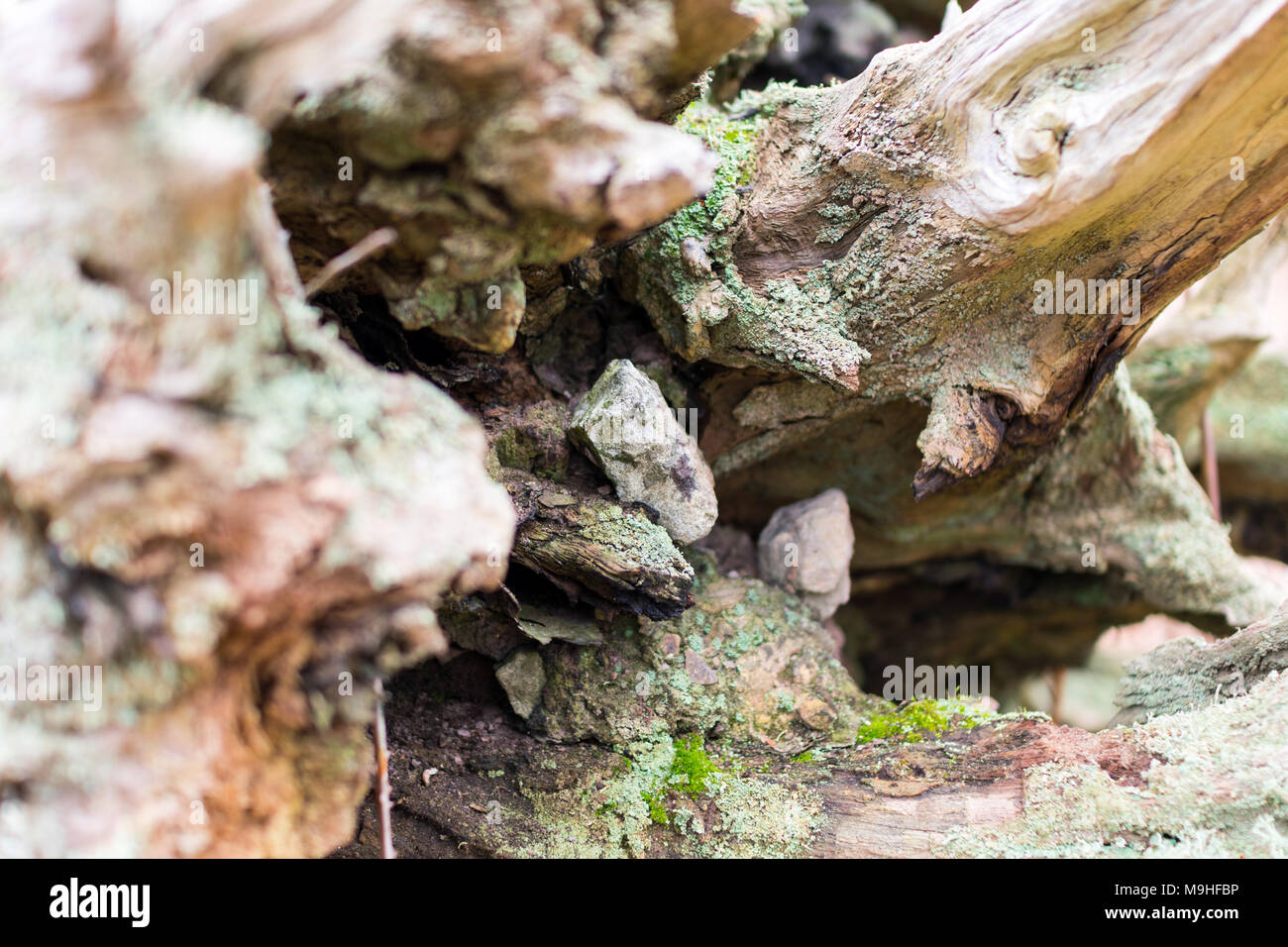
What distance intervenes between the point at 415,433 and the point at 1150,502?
5.31 meters

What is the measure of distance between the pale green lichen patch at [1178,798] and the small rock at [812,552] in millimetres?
1566

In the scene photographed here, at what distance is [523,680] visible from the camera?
3998 millimetres

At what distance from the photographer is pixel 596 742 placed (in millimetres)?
3939

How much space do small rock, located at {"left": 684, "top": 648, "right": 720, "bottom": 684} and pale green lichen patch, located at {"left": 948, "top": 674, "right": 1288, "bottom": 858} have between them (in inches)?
50.5

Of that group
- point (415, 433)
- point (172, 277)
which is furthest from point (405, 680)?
point (172, 277)

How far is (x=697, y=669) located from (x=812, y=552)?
112 cm

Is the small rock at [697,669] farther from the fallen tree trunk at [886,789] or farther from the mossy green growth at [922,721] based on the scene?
the mossy green growth at [922,721]

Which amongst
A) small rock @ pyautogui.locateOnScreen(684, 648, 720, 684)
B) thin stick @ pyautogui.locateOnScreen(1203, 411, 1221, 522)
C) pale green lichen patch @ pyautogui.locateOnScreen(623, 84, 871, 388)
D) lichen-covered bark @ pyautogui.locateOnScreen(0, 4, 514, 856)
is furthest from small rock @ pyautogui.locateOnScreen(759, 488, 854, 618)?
thin stick @ pyautogui.locateOnScreen(1203, 411, 1221, 522)

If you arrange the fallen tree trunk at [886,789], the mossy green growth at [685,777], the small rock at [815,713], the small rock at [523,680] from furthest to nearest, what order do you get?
the small rock at [815,713]
the small rock at [523,680]
the mossy green growth at [685,777]
the fallen tree trunk at [886,789]

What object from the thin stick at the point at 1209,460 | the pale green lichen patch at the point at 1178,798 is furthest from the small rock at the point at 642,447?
the thin stick at the point at 1209,460

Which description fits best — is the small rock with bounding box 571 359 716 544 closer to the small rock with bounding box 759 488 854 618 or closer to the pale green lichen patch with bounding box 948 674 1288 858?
the small rock with bounding box 759 488 854 618

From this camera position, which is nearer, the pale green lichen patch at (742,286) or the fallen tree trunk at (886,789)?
the fallen tree trunk at (886,789)

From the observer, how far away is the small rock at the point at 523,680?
398 centimetres

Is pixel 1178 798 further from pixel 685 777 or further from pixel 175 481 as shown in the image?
pixel 175 481
